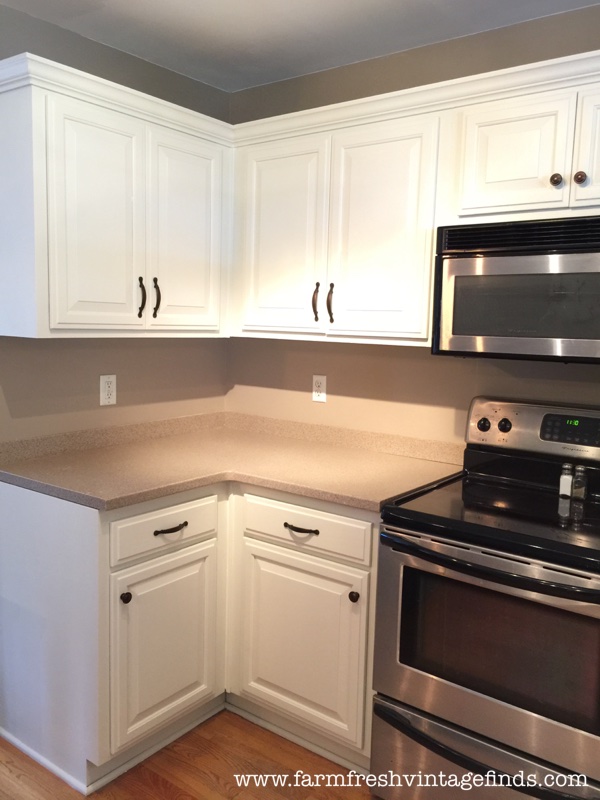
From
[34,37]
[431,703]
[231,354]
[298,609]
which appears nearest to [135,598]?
[298,609]

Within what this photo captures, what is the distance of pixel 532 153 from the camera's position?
1948mm

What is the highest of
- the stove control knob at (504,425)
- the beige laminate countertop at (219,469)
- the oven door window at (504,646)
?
the stove control knob at (504,425)

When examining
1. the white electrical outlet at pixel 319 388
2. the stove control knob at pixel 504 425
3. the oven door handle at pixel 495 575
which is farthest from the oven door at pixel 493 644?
the white electrical outlet at pixel 319 388

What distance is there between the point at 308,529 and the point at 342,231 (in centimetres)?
104

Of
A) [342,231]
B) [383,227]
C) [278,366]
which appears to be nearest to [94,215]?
[342,231]

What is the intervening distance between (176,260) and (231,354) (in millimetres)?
758

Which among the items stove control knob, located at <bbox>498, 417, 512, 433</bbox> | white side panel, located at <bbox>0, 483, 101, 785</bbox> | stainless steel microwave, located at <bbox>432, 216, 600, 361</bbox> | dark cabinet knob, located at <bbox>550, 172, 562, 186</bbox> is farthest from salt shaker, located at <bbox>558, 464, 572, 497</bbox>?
white side panel, located at <bbox>0, 483, 101, 785</bbox>

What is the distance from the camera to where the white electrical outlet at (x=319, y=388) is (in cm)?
282

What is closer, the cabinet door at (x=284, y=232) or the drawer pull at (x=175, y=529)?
the drawer pull at (x=175, y=529)

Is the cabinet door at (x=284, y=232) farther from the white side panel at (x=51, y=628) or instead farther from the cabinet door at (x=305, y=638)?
the white side panel at (x=51, y=628)

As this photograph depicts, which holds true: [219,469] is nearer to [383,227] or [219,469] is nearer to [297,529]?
[297,529]

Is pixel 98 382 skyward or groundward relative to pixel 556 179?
groundward

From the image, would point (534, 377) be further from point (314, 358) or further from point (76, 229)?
point (76, 229)

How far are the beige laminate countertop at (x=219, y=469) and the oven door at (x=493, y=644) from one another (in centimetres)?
27
